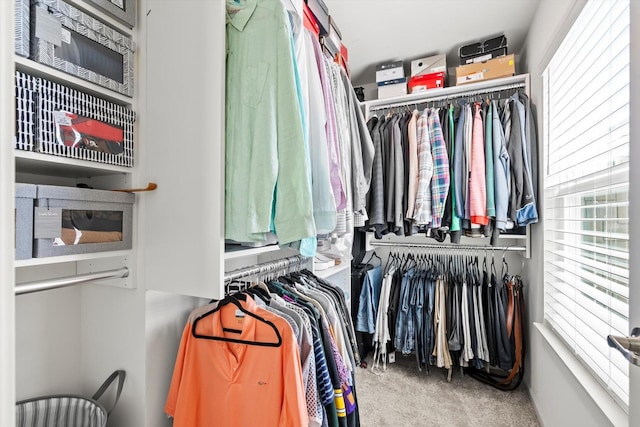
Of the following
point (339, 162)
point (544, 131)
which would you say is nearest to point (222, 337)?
point (339, 162)

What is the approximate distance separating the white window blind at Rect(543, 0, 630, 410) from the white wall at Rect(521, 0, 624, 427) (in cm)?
9

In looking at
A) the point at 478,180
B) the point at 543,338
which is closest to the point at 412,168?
the point at 478,180

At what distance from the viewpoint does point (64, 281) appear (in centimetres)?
89

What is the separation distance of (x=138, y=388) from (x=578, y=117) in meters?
2.12

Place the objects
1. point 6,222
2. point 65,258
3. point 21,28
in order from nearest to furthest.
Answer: point 6,222
point 21,28
point 65,258

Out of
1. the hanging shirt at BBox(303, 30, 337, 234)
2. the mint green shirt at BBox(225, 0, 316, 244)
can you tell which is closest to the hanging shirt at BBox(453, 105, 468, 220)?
the hanging shirt at BBox(303, 30, 337, 234)

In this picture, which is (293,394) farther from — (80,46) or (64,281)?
(80,46)

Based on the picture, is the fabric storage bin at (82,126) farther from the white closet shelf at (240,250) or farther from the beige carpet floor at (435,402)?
the beige carpet floor at (435,402)

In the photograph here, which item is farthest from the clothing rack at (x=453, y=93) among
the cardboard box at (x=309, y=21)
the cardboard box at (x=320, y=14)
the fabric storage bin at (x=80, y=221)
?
the fabric storage bin at (x=80, y=221)

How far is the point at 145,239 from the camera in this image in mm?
1074

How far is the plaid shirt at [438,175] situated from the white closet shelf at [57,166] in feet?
5.78

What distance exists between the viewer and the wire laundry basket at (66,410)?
1.01m

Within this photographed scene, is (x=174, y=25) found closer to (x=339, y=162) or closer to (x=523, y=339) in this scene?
(x=339, y=162)

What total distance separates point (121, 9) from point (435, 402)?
2565mm
